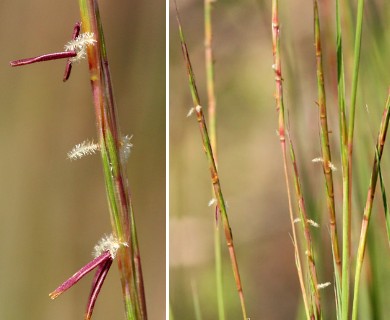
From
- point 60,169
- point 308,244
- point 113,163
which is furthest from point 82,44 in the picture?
point 60,169

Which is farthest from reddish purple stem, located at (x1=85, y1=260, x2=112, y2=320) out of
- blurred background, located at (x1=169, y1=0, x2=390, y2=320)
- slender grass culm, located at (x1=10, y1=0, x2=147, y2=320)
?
blurred background, located at (x1=169, y1=0, x2=390, y2=320)

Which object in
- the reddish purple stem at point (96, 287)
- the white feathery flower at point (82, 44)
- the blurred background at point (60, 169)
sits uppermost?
the blurred background at point (60, 169)

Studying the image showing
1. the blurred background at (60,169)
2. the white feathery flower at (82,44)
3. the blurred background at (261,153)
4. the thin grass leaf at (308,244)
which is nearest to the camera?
the white feathery flower at (82,44)

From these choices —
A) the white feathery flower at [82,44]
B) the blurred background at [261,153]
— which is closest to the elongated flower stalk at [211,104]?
the blurred background at [261,153]

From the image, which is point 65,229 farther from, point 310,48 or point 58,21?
point 310,48

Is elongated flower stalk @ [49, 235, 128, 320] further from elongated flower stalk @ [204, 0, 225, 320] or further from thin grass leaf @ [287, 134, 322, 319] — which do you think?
elongated flower stalk @ [204, 0, 225, 320]

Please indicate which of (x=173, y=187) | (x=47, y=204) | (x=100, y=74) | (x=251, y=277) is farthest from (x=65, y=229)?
(x=100, y=74)

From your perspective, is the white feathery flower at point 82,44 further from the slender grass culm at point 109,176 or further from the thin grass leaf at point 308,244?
the thin grass leaf at point 308,244
